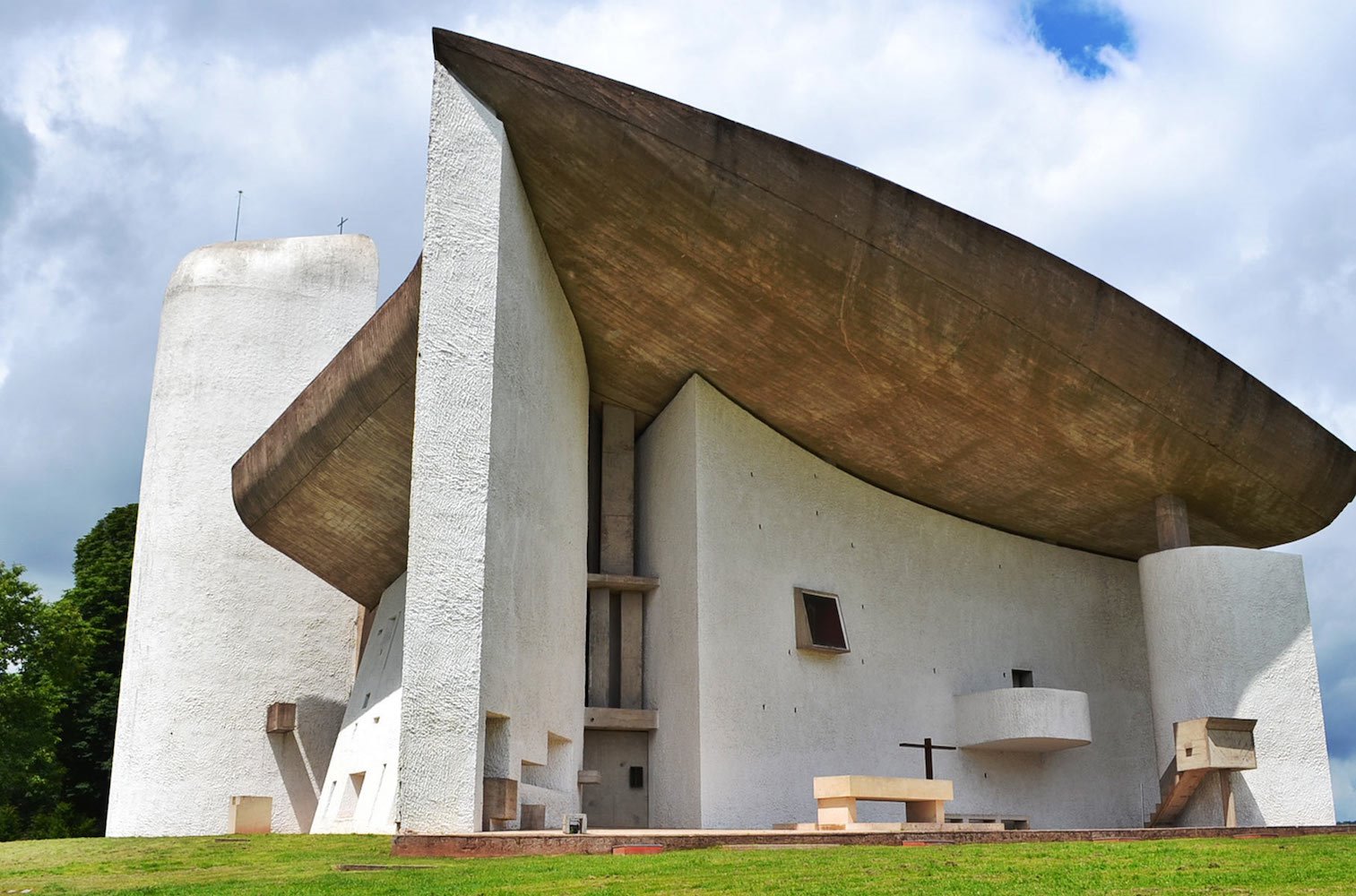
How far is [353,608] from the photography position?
23.4m

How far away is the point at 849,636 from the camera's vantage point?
720 inches

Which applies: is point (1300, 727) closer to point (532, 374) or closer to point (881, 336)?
point (881, 336)

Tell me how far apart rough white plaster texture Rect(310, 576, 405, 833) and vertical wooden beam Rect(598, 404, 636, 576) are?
3.23 m

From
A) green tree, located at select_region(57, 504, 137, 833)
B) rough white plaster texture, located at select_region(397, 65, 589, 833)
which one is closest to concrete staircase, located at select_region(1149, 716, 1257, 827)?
rough white plaster texture, located at select_region(397, 65, 589, 833)

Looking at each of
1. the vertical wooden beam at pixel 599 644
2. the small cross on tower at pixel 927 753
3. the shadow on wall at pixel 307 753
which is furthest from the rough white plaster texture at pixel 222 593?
the small cross on tower at pixel 927 753

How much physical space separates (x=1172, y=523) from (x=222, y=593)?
1602cm

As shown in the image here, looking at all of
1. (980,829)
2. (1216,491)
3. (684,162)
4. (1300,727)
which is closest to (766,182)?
(684,162)

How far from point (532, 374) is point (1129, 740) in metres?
12.6

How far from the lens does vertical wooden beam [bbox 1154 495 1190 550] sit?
18.4 meters

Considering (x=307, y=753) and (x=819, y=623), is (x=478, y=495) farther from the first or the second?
(x=307, y=753)

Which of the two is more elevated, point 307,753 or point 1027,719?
point 1027,719

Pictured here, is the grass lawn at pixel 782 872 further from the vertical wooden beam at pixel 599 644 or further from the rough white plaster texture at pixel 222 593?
the rough white plaster texture at pixel 222 593

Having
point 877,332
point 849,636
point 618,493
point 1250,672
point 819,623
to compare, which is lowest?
point 1250,672

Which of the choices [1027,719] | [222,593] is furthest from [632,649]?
[222,593]
